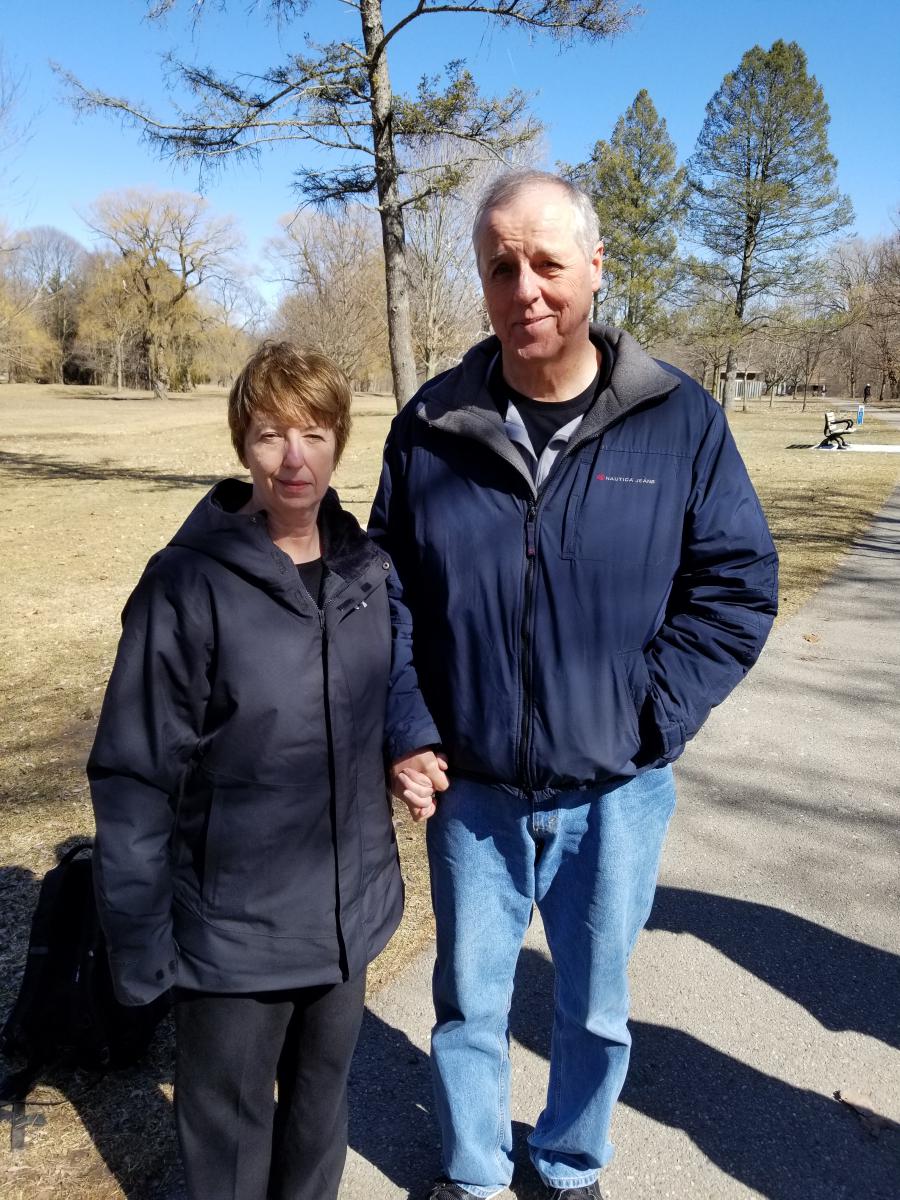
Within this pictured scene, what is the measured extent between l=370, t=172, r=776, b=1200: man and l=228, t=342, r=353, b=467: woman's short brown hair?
225mm

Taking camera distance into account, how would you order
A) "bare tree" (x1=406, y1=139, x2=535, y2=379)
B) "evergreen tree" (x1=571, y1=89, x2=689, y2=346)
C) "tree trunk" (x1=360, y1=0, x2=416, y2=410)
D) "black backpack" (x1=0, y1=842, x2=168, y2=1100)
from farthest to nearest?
"evergreen tree" (x1=571, y1=89, x2=689, y2=346) < "bare tree" (x1=406, y1=139, x2=535, y2=379) < "tree trunk" (x1=360, y1=0, x2=416, y2=410) < "black backpack" (x1=0, y1=842, x2=168, y2=1100)

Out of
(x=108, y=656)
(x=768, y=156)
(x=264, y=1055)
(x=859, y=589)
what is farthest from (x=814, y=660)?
(x=768, y=156)

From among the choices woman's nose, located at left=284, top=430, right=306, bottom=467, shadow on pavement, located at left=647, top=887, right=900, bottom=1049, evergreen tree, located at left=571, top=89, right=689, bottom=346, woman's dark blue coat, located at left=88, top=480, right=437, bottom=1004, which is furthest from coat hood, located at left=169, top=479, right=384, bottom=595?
evergreen tree, located at left=571, top=89, right=689, bottom=346

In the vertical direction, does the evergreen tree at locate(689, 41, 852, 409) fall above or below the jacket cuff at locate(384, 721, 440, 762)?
above

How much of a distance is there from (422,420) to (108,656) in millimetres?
4610

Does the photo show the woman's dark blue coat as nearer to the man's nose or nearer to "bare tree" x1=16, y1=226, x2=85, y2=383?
the man's nose

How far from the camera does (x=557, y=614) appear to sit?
67.1 inches

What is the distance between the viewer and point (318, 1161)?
71.9 inches

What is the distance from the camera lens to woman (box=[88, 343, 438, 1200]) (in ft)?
4.98

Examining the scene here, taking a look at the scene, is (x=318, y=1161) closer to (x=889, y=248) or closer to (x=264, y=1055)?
(x=264, y=1055)

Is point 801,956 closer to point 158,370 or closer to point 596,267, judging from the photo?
point 596,267

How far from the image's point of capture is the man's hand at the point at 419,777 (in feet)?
5.79

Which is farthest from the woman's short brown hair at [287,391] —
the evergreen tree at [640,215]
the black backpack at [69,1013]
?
the evergreen tree at [640,215]

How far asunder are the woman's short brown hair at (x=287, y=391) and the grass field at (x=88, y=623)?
167 centimetres
